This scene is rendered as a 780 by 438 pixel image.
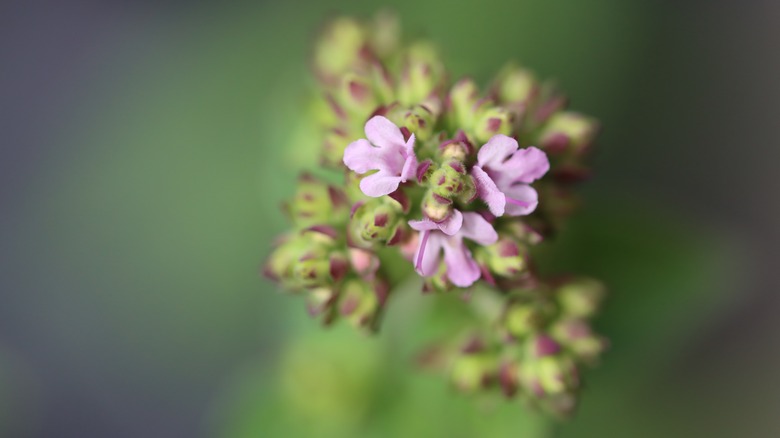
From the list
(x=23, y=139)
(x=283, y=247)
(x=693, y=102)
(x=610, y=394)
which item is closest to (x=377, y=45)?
(x=283, y=247)

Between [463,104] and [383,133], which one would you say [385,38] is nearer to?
[463,104]

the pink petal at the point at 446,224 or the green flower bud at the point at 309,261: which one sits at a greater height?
the pink petal at the point at 446,224

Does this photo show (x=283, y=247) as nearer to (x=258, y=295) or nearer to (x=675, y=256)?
(x=675, y=256)

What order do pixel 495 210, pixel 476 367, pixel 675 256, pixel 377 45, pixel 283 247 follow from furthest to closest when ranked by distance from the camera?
pixel 675 256 → pixel 377 45 → pixel 476 367 → pixel 283 247 → pixel 495 210

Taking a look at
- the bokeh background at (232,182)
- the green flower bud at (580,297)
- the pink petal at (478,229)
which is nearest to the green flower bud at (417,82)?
the pink petal at (478,229)

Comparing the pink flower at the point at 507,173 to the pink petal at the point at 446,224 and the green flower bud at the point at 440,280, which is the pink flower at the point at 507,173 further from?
the green flower bud at the point at 440,280
